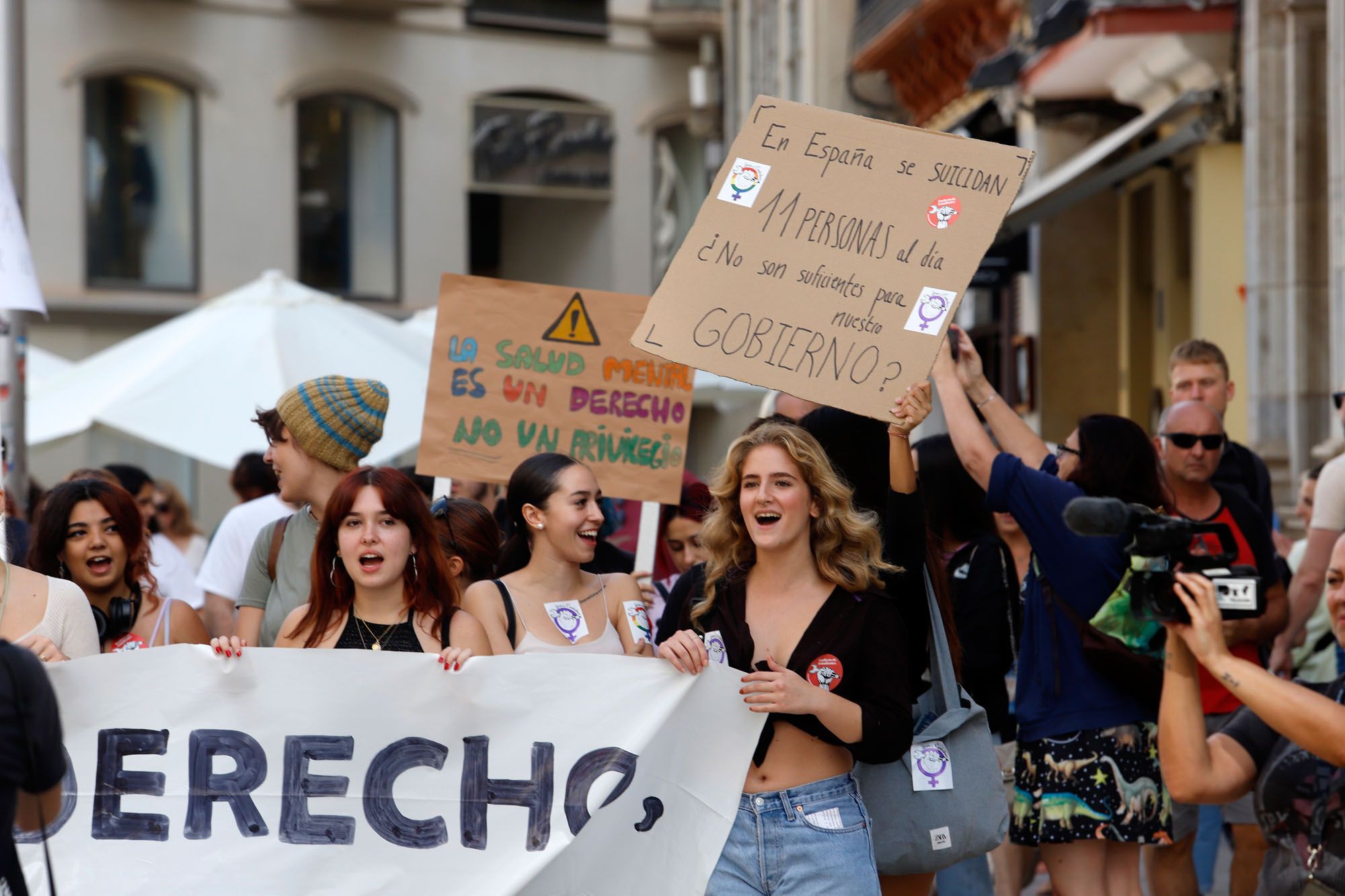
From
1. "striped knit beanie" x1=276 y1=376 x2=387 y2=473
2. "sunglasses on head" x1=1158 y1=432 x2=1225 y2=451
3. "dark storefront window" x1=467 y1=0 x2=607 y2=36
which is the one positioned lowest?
"sunglasses on head" x1=1158 y1=432 x2=1225 y2=451

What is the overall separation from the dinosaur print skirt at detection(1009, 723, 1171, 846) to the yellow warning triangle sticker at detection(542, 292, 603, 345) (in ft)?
7.50

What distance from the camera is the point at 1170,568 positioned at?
322 cm

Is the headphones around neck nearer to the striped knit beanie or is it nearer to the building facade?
the striped knit beanie

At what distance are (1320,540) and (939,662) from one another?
93.7 inches

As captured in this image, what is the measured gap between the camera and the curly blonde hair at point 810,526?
414 centimetres

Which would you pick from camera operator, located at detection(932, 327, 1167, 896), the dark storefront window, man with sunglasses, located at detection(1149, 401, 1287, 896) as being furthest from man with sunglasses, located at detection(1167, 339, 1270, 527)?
the dark storefront window

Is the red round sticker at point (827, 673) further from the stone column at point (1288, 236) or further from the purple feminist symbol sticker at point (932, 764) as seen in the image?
the stone column at point (1288, 236)

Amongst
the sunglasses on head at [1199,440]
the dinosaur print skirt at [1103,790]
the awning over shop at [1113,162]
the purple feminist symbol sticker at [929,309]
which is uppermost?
the awning over shop at [1113,162]

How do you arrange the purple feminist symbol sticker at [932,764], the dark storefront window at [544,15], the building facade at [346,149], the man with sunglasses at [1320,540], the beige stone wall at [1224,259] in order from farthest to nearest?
the dark storefront window at [544,15] < the building facade at [346,149] < the beige stone wall at [1224,259] < the man with sunglasses at [1320,540] < the purple feminist symbol sticker at [932,764]

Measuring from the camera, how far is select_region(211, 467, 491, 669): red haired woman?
4227mm

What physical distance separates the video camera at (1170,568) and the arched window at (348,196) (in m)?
21.9

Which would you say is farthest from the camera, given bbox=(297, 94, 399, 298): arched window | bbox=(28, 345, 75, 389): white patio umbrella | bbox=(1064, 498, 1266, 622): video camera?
bbox=(297, 94, 399, 298): arched window

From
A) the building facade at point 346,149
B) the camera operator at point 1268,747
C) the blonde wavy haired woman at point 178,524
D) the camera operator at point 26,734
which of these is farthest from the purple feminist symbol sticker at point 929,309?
the building facade at point 346,149

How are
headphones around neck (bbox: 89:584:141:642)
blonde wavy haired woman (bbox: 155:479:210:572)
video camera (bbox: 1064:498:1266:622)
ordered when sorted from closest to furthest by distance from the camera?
video camera (bbox: 1064:498:1266:622)
headphones around neck (bbox: 89:584:141:642)
blonde wavy haired woman (bbox: 155:479:210:572)
